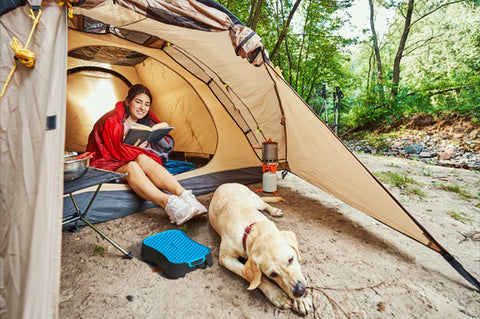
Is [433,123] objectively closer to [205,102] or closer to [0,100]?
[205,102]

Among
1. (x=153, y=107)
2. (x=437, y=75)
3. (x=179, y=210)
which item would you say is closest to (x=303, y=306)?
(x=179, y=210)

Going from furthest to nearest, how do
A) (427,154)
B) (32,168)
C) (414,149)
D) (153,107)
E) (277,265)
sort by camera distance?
(414,149) → (427,154) → (153,107) → (277,265) → (32,168)

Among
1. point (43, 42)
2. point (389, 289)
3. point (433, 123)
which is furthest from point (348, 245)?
point (433, 123)

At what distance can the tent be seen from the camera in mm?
1075

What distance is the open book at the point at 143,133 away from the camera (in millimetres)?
2637

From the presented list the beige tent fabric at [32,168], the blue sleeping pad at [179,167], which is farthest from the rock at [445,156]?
the beige tent fabric at [32,168]

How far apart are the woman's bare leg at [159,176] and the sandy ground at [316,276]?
0.33 m

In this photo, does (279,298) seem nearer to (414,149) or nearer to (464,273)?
(464,273)

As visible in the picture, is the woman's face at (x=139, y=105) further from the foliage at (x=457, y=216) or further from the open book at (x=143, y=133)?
the foliage at (x=457, y=216)

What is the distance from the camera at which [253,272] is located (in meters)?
1.38

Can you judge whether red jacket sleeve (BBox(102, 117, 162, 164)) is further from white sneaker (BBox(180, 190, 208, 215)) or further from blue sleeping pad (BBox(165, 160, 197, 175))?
white sneaker (BBox(180, 190, 208, 215))

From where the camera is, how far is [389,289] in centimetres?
153

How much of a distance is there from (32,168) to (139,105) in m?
1.94

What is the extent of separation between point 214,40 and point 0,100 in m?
1.78
